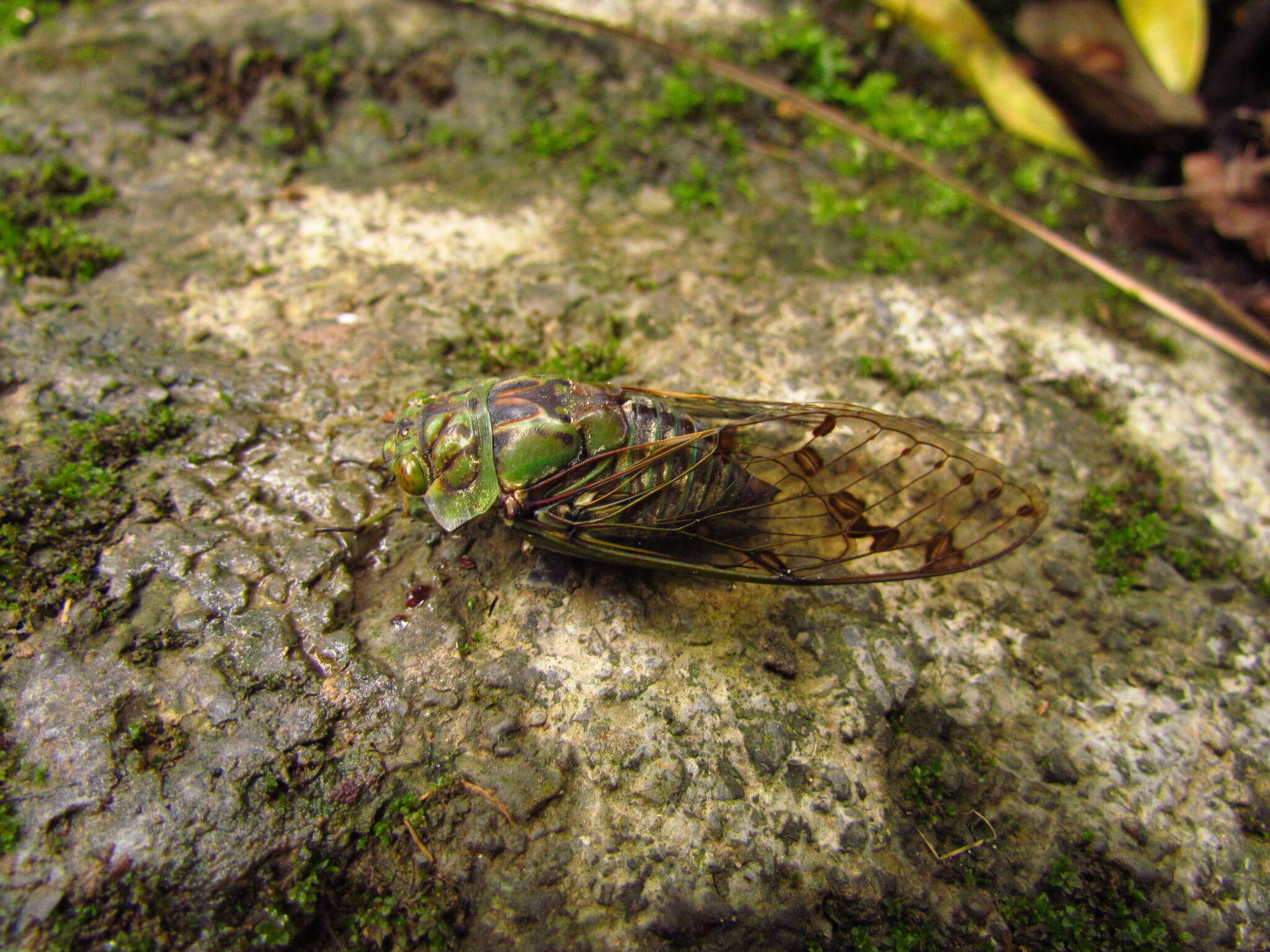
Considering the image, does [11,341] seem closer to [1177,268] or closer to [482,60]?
[482,60]

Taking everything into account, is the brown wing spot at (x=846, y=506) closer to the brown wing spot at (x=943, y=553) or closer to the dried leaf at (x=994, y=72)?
the brown wing spot at (x=943, y=553)

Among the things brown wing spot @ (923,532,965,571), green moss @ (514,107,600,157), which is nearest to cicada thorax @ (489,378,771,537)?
brown wing spot @ (923,532,965,571)

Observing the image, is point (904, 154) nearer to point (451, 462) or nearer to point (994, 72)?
point (994, 72)

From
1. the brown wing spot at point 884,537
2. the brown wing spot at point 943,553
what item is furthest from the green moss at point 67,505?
the brown wing spot at point 943,553

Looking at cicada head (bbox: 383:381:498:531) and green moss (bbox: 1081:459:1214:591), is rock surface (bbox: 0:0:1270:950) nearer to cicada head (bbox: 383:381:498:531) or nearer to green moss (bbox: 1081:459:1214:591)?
green moss (bbox: 1081:459:1214:591)

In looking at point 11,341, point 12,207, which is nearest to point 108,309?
point 11,341

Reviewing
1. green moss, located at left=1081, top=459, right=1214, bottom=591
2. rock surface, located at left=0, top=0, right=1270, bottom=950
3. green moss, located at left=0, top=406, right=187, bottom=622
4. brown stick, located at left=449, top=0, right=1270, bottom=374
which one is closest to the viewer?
rock surface, located at left=0, top=0, right=1270, bottom=950

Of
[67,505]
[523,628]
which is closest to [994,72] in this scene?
[523,628]
